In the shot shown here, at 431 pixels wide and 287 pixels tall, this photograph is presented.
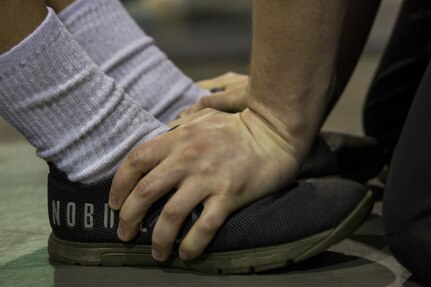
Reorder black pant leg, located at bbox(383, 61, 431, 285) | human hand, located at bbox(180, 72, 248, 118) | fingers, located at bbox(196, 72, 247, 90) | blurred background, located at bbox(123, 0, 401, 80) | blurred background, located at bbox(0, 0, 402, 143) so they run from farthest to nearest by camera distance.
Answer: blurred background, located at bbox(123, 0, 401, 80)
blurred background, located at bbox(0, 0, 402, 143)
fingers, located at bbox(196, 72, 247, 90)
human hand, located at bbox(180, 72, 248, 118)
black pant leg, located at bbox(383, 61, 431, 285)

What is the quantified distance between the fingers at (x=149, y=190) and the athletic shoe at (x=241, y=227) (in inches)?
0.6

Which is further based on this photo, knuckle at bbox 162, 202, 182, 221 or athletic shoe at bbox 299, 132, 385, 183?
athletic shoe at bbox 299, 132, 385, 183

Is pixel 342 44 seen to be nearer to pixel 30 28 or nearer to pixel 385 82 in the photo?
pixel 385 82

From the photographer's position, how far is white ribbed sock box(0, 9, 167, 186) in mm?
863

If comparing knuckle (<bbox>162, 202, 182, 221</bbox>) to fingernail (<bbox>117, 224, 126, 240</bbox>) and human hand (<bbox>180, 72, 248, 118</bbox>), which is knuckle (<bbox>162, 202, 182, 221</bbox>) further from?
human hand (<bbox>180, 72, 248, 118</bbox>)

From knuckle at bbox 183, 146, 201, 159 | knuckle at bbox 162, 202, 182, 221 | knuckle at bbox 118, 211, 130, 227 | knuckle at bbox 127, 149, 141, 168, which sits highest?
knuckle at bbox 183, 146, 201, 159

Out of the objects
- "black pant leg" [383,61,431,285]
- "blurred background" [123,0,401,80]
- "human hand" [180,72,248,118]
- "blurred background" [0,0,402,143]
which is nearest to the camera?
"black pant leg" [383,61,431,285]

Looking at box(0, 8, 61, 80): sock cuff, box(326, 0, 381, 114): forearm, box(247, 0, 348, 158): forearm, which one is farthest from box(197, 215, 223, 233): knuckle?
box(326, 0, 381, 114): forearm

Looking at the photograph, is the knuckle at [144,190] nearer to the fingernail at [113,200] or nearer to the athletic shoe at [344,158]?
the fingernail at [113,200]

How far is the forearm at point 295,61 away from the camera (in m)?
0.88

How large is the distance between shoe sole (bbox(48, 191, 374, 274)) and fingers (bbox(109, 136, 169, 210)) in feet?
0.21

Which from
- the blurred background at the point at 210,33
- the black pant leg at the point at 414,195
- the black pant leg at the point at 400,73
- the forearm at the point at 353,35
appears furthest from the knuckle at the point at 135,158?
the blurred background at the point at 210,33

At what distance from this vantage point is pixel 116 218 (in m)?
0.91

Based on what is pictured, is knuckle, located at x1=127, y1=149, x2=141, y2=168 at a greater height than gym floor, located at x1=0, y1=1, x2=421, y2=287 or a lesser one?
greater
